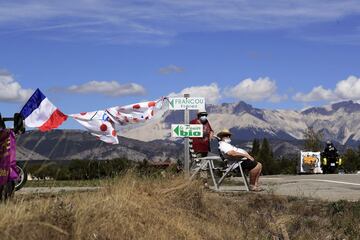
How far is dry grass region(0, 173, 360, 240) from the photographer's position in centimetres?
701

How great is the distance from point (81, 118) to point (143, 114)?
164 centimetres

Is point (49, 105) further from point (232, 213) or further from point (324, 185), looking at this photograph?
point (324, 185)

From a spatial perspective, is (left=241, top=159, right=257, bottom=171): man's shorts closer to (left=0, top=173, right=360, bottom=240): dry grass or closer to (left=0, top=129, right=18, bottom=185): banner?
(left=0, top=173, right=360, bottom=240): dry grass

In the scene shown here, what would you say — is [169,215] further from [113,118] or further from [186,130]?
[113,118]

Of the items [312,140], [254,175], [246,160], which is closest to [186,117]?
[246,160]

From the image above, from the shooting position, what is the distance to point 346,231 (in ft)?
35.7

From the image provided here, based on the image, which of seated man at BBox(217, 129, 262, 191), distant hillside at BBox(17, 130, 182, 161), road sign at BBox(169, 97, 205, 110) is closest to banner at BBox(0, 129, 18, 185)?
distant hillside at BBox(17, 130, 182, 161)

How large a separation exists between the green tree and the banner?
38293 mm

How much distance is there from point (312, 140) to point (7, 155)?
3945cm

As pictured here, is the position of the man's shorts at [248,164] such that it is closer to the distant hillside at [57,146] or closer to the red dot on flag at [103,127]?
the red dot on flag at [103,127]

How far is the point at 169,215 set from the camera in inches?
364

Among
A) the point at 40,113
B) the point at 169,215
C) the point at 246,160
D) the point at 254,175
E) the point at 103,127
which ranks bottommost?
the point at 254,175

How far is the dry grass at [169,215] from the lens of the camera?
7012mm

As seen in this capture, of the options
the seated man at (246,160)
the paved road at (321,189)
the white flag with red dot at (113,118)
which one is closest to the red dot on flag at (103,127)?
the white flag with red dot at (113,118)
